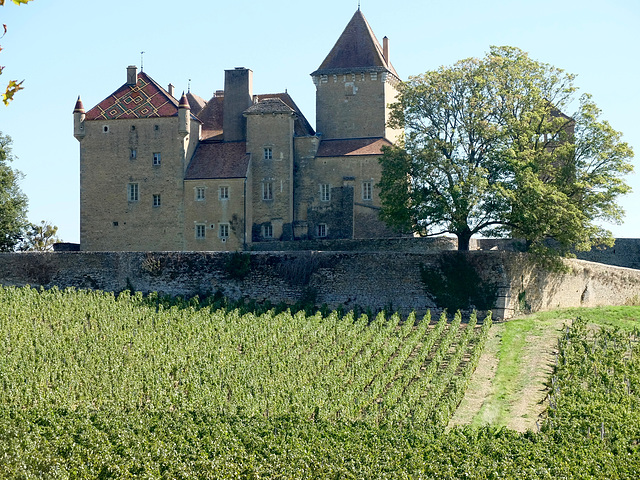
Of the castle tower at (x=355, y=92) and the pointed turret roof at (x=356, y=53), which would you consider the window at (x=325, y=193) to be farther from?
the pointed turret roof at (x=356, y=53)

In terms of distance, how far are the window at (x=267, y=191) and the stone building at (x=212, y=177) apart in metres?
0.05

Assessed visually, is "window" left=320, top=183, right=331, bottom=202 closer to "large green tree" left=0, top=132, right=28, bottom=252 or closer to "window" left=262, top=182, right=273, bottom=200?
"window" left=262, top=182, right=273, bottom=200

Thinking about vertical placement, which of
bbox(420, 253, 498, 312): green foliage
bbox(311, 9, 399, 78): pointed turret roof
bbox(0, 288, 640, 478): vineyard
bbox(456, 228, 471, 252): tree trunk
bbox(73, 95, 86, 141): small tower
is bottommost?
bbox(0, 288, 640, 478): vineyard

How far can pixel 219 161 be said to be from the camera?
1750 inches

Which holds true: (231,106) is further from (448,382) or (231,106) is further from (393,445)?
(393,445)

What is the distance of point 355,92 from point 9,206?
56.4 feet

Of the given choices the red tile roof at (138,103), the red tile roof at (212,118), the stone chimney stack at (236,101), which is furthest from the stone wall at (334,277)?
the red tile roof at (212,118)

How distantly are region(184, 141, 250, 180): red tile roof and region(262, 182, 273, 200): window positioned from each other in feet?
4.32

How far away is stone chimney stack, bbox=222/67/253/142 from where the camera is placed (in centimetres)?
4597

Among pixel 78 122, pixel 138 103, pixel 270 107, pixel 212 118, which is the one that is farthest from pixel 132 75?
pixel 270 107

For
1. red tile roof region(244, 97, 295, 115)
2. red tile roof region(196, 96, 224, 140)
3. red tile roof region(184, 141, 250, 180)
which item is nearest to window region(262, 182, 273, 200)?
red tile roof region(184, 141, 250, 180)

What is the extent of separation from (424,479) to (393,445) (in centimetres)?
195

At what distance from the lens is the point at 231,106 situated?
46.3 metres

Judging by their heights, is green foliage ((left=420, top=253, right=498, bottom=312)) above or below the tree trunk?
below
